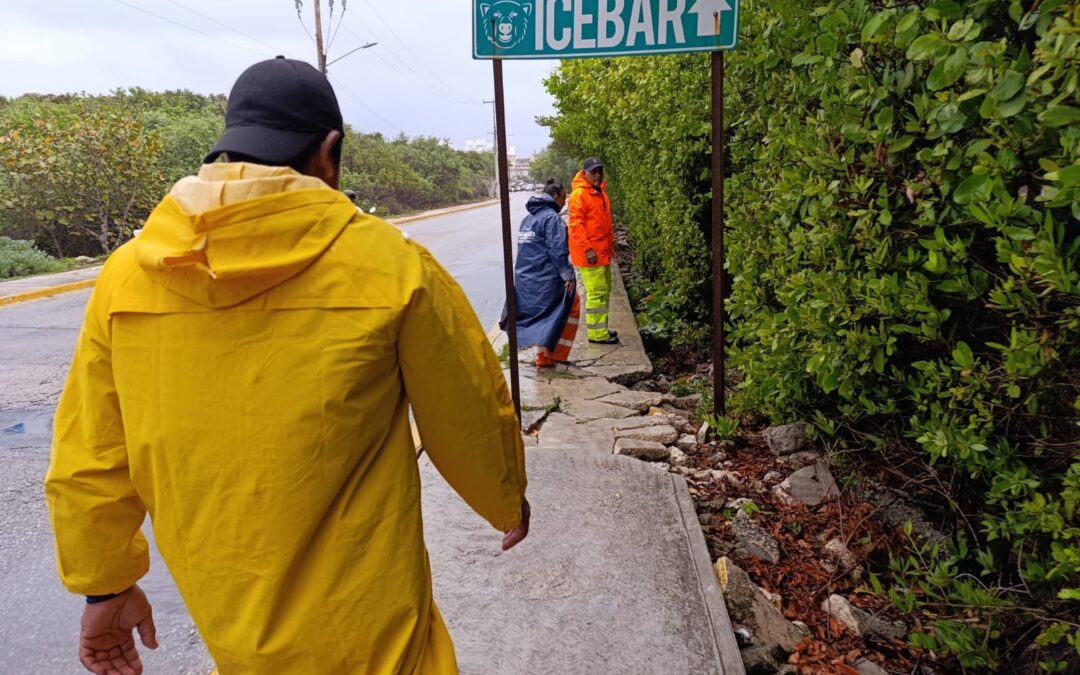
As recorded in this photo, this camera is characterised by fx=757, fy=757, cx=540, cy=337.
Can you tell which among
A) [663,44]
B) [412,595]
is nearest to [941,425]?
[412,595]

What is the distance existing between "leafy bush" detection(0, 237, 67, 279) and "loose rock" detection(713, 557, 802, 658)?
16.7 metres

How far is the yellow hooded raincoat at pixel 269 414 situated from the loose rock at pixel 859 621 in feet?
7.21

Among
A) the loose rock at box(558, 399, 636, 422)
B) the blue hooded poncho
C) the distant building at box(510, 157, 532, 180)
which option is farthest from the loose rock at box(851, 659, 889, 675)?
the distant building at box(510, 157, 532, 180)

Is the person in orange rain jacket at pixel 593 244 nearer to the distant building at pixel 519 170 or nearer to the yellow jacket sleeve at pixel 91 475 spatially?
the yellow jacket sleeve at pixel 91 475

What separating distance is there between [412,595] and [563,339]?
557 centimetres

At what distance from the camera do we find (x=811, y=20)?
3258mm

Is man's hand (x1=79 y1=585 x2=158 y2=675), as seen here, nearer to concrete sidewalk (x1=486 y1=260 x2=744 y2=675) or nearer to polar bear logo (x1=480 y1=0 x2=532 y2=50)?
concrete sidewalk (x1=486 y1=260 x2=744 y2=675)

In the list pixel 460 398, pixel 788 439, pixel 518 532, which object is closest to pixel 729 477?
pixel 788 439

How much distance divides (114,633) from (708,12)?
159 inches

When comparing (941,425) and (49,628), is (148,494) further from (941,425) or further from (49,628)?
(49,628)

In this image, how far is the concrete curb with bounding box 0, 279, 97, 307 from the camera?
11.5 meters

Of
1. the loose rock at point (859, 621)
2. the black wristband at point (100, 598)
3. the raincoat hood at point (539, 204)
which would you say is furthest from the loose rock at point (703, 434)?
the black wristband at point (100, 598)

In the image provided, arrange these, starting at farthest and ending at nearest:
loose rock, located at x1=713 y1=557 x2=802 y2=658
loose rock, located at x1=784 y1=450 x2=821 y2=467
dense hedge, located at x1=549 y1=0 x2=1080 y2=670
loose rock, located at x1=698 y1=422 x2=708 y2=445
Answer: loose rock, located at x1=698 y1=422 x2=708 y2=445
loose rock, located at x1=784 y1=450 x2=821 y2=467
loose rock, located at x1=713 y1=557 x2=802 y2=658
dense hedge, located at x1=549 y1=0 x2=1080 y2=670

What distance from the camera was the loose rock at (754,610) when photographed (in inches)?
115
